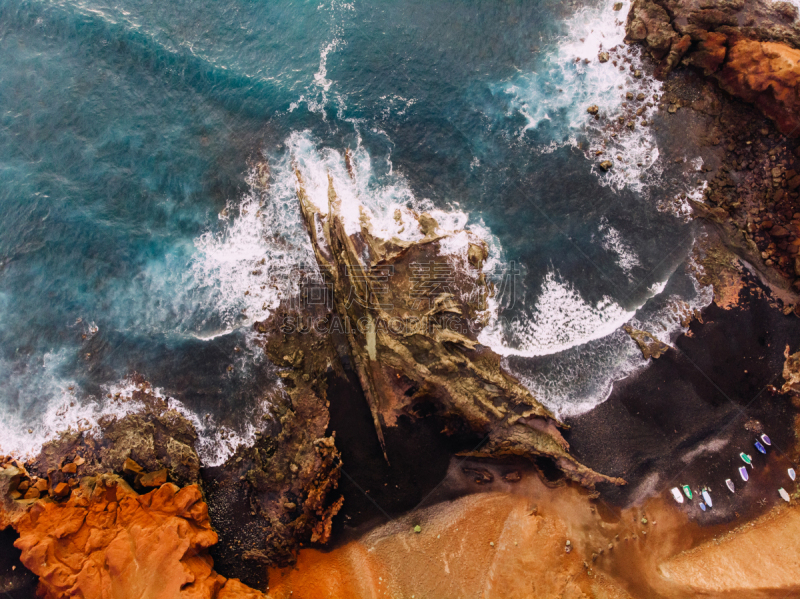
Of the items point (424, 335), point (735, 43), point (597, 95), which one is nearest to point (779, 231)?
point (735, 43)

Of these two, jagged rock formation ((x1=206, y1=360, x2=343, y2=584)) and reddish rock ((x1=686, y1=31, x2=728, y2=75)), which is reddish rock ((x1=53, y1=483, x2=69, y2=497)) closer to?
jagged rock formation ((x1=206, y1=360, x2=343, y2=584))

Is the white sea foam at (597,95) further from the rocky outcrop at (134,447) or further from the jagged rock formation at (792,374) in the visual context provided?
the rocky outcrop at (134,447)

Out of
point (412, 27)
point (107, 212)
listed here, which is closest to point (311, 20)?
point (412, 27)

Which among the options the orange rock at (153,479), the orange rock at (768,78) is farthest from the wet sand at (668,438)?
the orange rock at (768,78)

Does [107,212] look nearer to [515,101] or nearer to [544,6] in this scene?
[515,101]

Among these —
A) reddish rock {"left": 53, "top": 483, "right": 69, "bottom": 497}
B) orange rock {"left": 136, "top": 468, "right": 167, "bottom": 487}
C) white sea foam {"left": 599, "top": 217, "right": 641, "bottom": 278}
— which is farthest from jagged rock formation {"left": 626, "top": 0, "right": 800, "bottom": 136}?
reddish rock {"left": 53, "top": 483, "right": 69, "bottom": 497}

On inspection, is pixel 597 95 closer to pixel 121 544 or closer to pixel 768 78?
pixel 768 78
